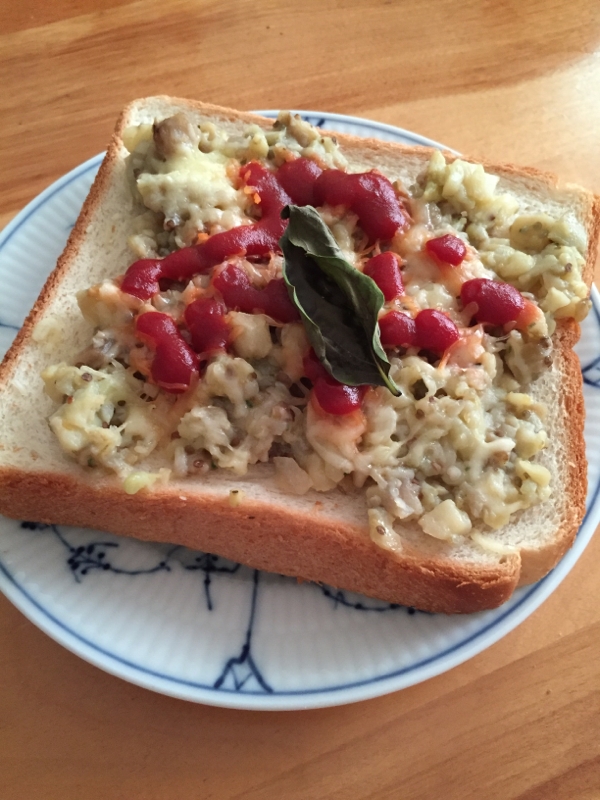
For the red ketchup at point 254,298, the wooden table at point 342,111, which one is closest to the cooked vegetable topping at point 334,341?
the red ketchup at point 254,298

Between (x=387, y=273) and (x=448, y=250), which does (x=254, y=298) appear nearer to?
(x=387, y=273)

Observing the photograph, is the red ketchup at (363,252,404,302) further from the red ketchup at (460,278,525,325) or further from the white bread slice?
the white bread slice

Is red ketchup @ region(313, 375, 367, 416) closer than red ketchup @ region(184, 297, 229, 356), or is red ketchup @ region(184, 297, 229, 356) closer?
red ketchup @ region(313, 375, 367, 416)

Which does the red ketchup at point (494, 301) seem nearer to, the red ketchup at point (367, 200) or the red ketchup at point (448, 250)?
the red ketchup at point (448, 250)

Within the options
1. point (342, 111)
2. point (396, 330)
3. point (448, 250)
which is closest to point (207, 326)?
point (396, 330)

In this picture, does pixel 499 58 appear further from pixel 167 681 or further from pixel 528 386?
pixel 167 681

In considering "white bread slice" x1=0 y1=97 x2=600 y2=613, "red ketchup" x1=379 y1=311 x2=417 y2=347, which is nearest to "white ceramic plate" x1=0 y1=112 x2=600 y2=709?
"white bread slice" x1=0 y1=97 x2=600 y2=613

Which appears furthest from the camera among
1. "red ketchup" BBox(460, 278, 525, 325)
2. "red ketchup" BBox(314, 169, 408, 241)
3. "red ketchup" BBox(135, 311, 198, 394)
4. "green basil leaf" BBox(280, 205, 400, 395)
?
"red ketchup" BBox(314, 169, 408, 241)
